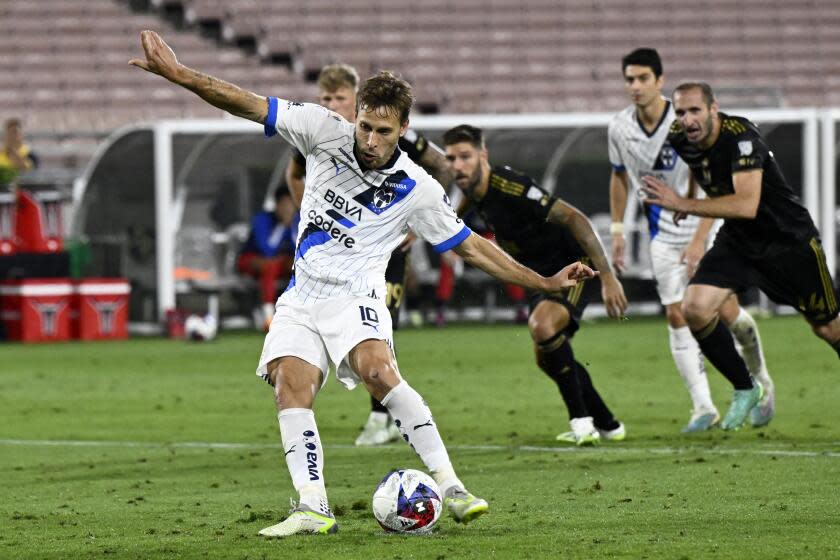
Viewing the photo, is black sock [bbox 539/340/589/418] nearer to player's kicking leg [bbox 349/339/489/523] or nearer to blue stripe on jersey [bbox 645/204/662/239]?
blue stripe on jersey [bbox 645/204/662/239]

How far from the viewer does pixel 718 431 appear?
31.2 feet

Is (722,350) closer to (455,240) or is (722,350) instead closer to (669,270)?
(669,270)

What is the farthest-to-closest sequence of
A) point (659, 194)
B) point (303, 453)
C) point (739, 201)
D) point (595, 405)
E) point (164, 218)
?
point (164, 218) → point (595, 405) → point (739, 201) → point (659, 194) → point (303, 453)

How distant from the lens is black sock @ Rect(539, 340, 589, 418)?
9.09m

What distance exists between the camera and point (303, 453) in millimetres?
6020

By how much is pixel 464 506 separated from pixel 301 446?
2.14 ft

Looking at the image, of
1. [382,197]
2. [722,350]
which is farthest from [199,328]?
[382,197]

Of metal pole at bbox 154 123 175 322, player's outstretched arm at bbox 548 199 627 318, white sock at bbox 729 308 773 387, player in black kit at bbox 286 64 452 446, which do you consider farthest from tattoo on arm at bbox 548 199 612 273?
metal pole at bbox 154 123 175 322

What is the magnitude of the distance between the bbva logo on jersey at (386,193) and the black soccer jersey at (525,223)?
2.68m

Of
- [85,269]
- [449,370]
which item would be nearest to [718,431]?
[449,370]

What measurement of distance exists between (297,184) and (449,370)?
527 cm

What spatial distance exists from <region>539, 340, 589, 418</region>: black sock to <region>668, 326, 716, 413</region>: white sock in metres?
1.00

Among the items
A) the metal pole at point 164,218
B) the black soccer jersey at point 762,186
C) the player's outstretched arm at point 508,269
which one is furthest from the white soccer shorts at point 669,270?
the metal pole at point 164,218

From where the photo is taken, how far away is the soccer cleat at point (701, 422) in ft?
31.4
